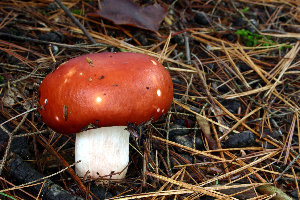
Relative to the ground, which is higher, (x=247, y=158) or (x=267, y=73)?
(x=267, y=73)

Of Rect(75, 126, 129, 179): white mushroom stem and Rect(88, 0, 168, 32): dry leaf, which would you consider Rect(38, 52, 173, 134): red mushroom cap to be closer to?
Rect(75, 126, 129, 179): white mushroom stem

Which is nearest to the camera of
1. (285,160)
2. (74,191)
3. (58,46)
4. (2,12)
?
(74,191)

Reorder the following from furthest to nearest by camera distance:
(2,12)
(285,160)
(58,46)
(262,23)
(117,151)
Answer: (262,23) < (2,12) < (58,46) < (285,160) < (117,151)

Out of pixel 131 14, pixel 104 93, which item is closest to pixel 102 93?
pixel 104 93

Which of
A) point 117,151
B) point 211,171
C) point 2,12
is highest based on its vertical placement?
point 2,12

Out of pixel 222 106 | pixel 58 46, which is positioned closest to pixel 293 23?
pixel 222 106

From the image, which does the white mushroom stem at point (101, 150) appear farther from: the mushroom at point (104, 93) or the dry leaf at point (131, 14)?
the dry leaf at point (131, 14)

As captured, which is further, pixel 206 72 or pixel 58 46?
pixel 206 72

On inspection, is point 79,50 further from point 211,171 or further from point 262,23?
point 262,23
